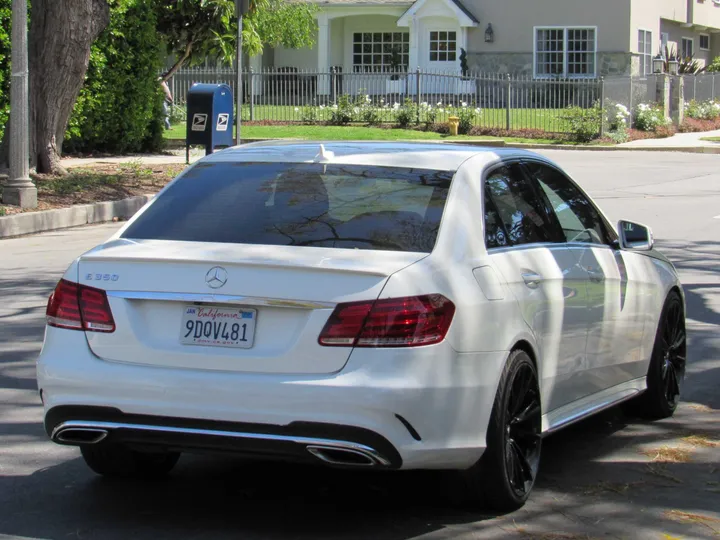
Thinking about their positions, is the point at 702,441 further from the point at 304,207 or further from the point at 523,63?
the point at 523,63

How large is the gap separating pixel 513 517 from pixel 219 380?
55.4 inches

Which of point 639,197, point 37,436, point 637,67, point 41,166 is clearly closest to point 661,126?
point 637,67

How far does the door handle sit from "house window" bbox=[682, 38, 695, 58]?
46387mm

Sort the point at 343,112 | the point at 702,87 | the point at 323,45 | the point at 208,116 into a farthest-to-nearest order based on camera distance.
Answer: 1. the point at 323,45
2. the point at 702,87
3. the point at 343,112
4. the point at 208,116

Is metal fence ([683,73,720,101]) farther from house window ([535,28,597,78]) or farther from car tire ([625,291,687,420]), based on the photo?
car tire ([625,291,687,420])

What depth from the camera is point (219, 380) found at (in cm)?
452

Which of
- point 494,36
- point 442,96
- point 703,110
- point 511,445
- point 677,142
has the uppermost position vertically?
point 494,36

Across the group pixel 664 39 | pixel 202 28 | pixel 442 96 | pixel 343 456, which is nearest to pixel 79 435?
pixel 343 456

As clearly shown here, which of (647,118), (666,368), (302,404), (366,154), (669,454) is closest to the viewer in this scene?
(302,404)

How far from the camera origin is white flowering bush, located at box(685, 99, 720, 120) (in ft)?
124

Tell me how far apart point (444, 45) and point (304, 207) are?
1554 inches

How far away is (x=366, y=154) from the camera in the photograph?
217 inches

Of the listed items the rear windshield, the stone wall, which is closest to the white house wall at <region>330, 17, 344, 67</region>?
the stone wall

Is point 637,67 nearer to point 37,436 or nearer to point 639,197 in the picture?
point 639,197
